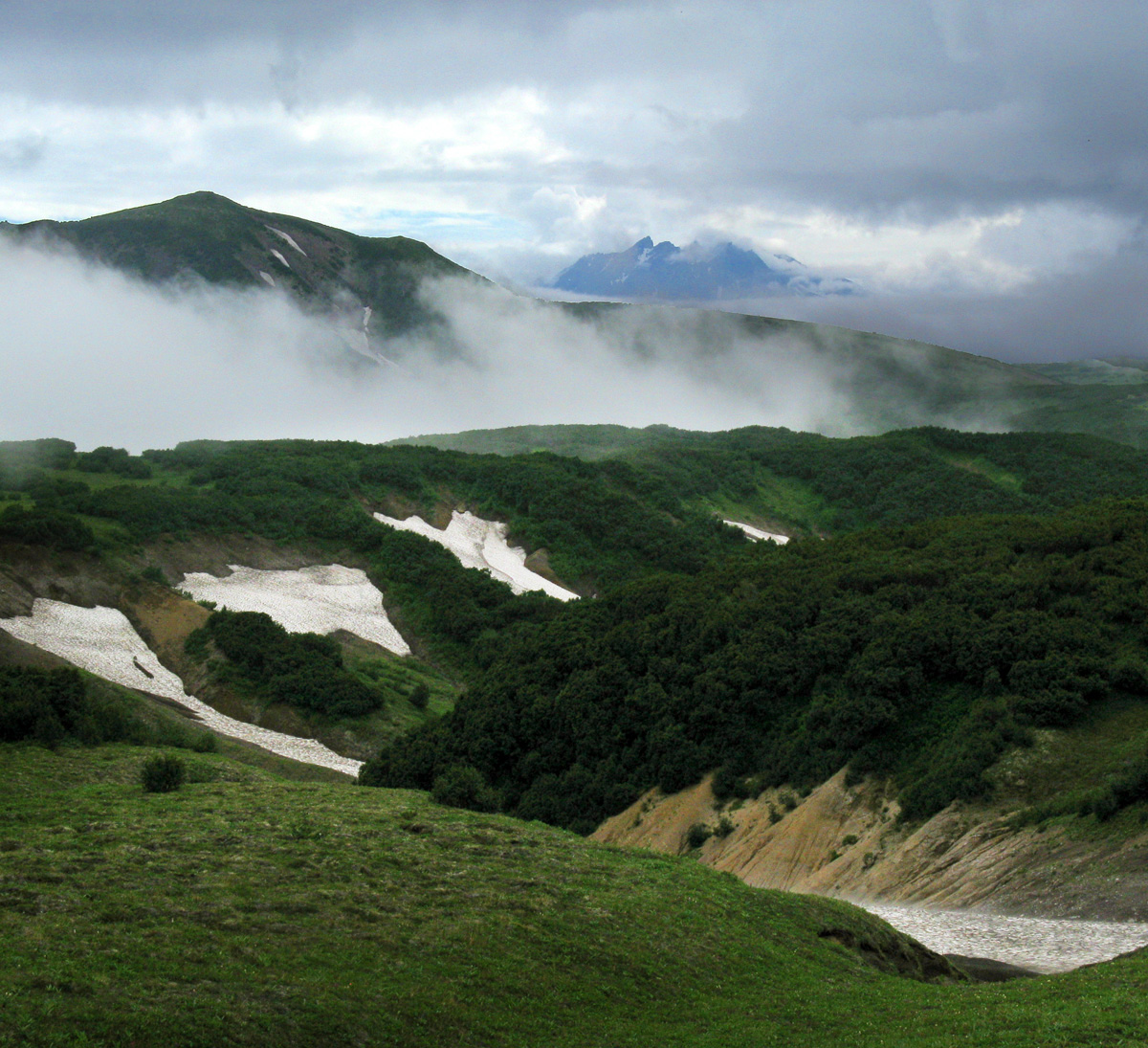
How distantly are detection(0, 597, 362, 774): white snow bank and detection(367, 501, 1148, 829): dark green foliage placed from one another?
8.86 metres

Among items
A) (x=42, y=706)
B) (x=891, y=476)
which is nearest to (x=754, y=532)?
(x=891, y=476)

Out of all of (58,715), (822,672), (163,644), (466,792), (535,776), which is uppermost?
(822,672)

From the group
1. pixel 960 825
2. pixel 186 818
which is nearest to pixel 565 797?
pixel 960 825

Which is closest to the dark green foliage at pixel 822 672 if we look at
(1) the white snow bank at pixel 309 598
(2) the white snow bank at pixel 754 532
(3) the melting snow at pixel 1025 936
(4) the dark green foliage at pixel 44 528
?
(3) the melting snow at pixel 1025 936

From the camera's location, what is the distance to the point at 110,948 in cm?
1243

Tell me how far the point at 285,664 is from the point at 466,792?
75.6 feet

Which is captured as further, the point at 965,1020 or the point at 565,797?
the point at 565,797

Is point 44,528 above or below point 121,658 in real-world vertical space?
above

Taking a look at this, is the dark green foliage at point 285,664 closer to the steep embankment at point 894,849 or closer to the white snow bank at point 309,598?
the white snow bank at point 309,598

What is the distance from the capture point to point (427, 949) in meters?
14.3

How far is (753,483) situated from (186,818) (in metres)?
104

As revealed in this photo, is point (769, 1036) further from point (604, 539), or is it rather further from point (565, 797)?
point (604, 539)

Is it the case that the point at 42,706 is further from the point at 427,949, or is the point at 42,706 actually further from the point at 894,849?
the point at 894,849

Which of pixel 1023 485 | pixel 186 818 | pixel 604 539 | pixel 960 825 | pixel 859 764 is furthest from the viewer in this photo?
pixel 1023 485
